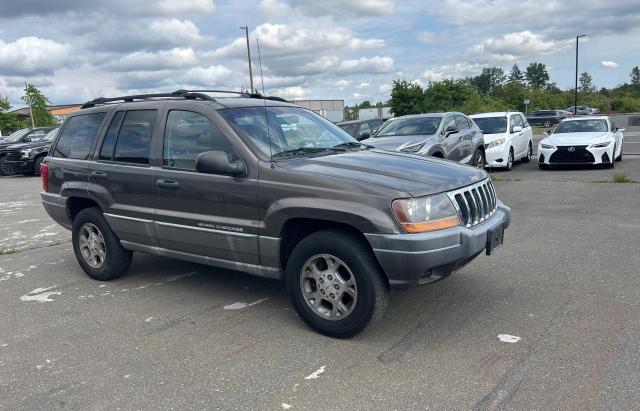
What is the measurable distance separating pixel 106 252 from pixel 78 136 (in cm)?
132

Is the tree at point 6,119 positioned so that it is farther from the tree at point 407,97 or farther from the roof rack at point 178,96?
the roof rack at point 178,96

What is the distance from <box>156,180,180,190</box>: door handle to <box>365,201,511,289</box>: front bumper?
1879 millimetres

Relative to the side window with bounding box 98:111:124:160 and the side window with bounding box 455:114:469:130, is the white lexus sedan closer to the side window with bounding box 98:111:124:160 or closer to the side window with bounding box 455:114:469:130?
the side window with bounding box 455:114:469:130

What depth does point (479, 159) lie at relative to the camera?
43.2 ft

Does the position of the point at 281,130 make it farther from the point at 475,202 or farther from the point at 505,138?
the point at 505,138

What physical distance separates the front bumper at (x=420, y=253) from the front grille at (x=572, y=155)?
1127cm

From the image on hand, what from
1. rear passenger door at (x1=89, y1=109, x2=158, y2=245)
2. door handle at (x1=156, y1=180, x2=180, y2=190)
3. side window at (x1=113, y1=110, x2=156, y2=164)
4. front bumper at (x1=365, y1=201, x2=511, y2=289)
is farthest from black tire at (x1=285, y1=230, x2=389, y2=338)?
side window at (x1=113, y1=110, x2=156, y2=164)

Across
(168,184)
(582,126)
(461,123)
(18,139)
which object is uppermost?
(18,139)

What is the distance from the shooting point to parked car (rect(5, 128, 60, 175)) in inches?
762

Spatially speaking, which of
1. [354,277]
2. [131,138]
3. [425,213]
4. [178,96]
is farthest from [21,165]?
[425,213]

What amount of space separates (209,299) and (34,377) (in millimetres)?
1709

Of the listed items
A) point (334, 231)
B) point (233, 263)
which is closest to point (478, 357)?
point (334, 231)

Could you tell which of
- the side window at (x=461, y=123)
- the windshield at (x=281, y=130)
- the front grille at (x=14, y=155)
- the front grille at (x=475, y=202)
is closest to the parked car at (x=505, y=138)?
the side window at (x=461, y=123)

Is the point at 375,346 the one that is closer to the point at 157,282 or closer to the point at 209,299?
the point at 209,299
